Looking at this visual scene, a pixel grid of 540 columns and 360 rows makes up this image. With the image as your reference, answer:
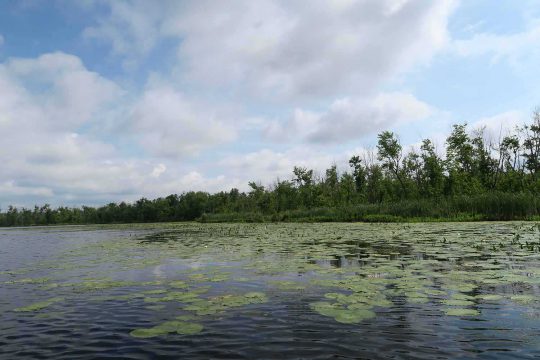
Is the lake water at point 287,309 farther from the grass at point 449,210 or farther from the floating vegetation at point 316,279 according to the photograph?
the grass at point 449,210

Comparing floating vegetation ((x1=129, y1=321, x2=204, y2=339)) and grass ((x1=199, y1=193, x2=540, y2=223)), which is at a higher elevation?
grass ((x1=199, y1=193, x2=540, y2=223))

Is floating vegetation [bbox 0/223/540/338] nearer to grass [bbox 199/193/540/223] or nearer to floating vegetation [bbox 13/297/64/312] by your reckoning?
floating vegetation [bbox 13/297/64/312]

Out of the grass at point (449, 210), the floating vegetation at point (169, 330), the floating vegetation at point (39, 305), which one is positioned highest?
the grass at point (449, 210)

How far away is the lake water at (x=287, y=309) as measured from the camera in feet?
14.6

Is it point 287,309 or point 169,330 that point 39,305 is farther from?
point 287,309

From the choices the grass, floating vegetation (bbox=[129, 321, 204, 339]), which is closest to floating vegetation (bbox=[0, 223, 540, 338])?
floating vegetation (bbox=[129, 321, 204, 339])

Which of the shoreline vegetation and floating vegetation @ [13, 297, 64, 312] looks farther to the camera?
the shoreline vegetation

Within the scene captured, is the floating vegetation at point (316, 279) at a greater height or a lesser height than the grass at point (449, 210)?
lesser

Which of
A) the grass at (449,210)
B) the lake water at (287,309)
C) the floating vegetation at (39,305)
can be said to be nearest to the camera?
the lake water at (287,309)

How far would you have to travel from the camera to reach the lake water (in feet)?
14.6

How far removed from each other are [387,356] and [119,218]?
349 ft

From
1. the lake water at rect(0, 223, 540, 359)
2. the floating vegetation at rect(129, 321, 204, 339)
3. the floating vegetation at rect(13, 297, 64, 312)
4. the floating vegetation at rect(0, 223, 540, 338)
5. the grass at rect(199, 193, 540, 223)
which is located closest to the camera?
the lake water at rect(0, 223, 540, 359)

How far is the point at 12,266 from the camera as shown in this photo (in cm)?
1297

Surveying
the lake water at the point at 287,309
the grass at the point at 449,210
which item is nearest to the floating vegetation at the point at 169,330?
the lake water at the point at 287,309
